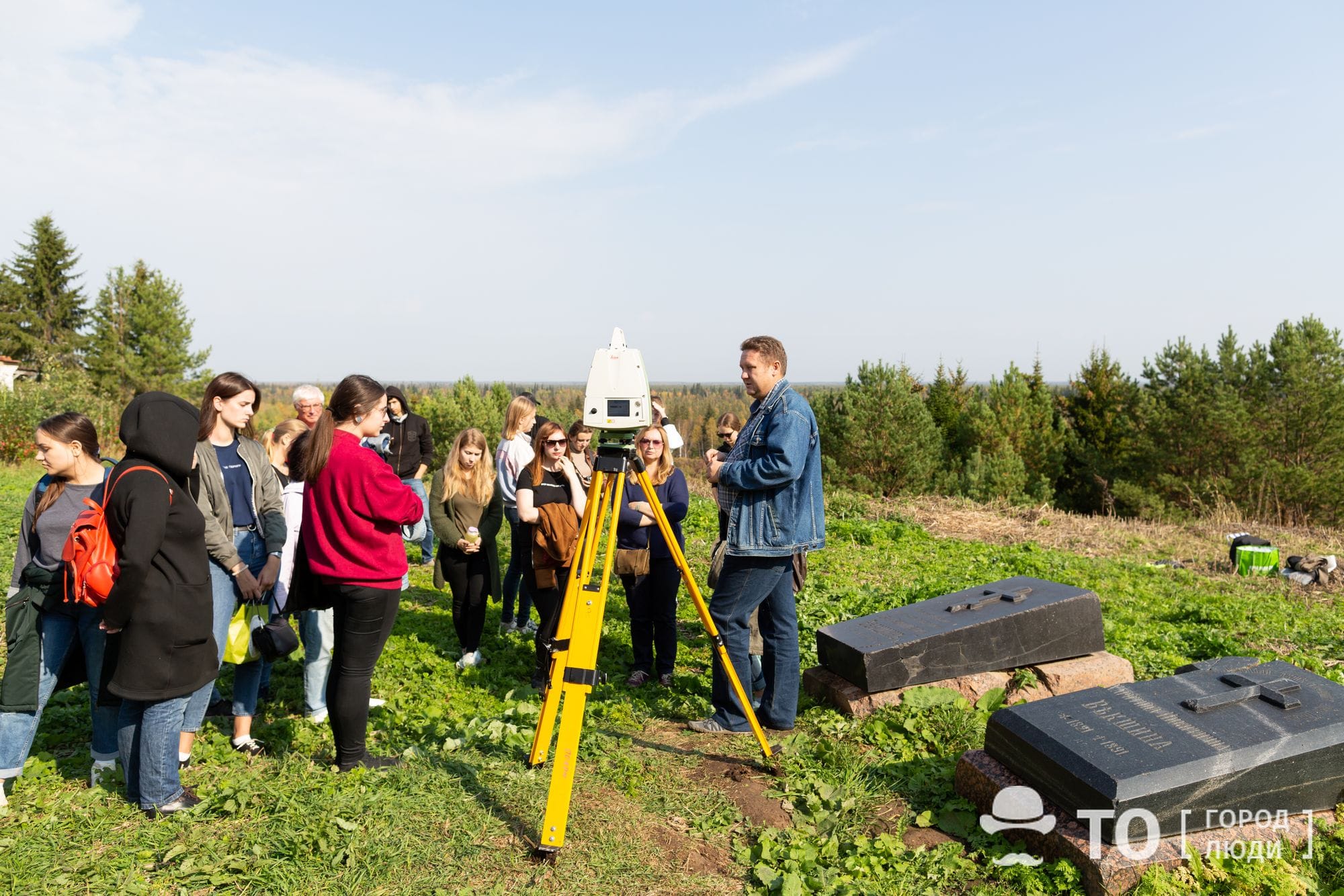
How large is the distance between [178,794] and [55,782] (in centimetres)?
84

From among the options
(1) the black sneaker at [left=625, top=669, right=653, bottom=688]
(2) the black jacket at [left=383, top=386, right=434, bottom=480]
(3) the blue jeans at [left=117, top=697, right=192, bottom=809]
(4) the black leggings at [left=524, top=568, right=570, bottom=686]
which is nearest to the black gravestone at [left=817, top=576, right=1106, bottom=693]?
(1) the black sneaker at [left=625, top=669, right=653, bottom=688]

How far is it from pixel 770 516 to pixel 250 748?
322 cm

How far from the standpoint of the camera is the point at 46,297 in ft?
180

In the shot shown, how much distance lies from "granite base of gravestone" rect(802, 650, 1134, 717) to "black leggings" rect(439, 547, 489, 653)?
2.55m

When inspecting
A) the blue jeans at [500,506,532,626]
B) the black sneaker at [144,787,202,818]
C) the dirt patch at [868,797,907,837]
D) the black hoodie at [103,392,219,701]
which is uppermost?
the black hoodie at [103,392,219,701]

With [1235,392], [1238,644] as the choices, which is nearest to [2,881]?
[1238,644]

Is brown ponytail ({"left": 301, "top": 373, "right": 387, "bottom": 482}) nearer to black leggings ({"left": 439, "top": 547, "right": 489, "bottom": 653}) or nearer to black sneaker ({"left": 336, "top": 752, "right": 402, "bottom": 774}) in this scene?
black sneaker ({"left": 336, "top": 752, "right": 402, "bottom": 774})

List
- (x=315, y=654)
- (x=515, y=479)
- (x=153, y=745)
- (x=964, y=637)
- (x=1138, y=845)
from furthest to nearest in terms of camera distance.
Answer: (x=515, y=479)
(x=964, y=637)
(x=315, y=654)
(x=153, y=745)
(x=1138, y=845)

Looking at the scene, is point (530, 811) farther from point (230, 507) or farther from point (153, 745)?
point (230, 507)

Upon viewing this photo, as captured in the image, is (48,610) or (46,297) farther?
(46,297)

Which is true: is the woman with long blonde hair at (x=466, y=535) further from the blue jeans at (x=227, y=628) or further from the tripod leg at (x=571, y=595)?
the tripod leg at (x=571, y=595)

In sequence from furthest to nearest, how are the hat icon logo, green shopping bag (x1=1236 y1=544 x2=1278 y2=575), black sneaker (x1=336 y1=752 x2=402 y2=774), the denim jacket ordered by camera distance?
green shopping bag (x1=1236 y1=544 x2=1278 y2=575) < the denim jacket < black sneaker (x1=336 y1=752 x2=402 y2=774) < the hat icon logo

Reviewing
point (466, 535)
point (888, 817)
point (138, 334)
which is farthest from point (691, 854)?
point (138, 334)

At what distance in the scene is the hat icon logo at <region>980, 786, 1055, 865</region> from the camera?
335cm
